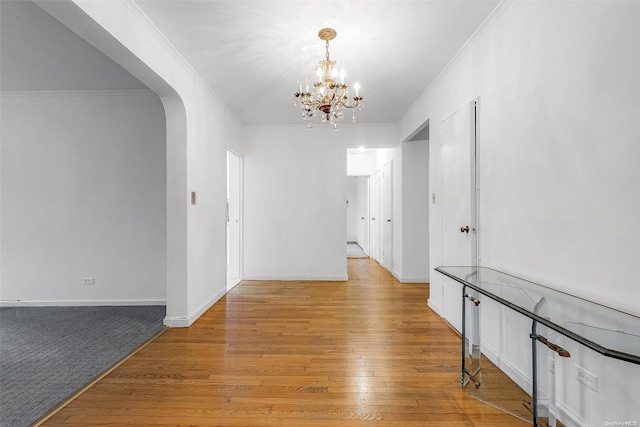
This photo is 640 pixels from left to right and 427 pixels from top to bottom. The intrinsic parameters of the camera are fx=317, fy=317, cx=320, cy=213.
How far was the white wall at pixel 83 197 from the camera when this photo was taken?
4043mm

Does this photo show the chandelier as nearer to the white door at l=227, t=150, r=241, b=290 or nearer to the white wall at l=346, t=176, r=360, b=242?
the white door at l=227, t=150, r=241, b=290

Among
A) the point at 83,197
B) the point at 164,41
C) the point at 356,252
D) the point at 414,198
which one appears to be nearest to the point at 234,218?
the point at 83,197

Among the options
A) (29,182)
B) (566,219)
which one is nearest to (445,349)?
(566,219)

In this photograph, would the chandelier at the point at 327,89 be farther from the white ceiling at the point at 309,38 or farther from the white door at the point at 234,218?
the white door at the point at 234,218

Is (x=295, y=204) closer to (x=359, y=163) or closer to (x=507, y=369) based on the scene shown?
(x=359, y=163)

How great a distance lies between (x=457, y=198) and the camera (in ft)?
10.2

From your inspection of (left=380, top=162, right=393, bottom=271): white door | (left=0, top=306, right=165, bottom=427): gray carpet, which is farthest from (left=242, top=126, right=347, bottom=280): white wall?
(left=0, top=306, right=165, bottom=427): gray carpet

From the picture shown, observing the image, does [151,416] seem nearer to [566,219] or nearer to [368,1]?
[566,219]

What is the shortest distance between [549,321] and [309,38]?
2643 mm

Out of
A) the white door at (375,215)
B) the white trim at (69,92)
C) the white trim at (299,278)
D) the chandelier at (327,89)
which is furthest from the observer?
the white door at (375,215)

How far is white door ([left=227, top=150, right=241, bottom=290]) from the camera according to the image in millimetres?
5605

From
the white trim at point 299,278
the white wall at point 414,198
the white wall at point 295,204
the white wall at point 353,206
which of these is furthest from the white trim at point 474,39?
the white wall at point 353,206

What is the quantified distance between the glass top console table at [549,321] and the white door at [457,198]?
60cm

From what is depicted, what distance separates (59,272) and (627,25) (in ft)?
18.5
